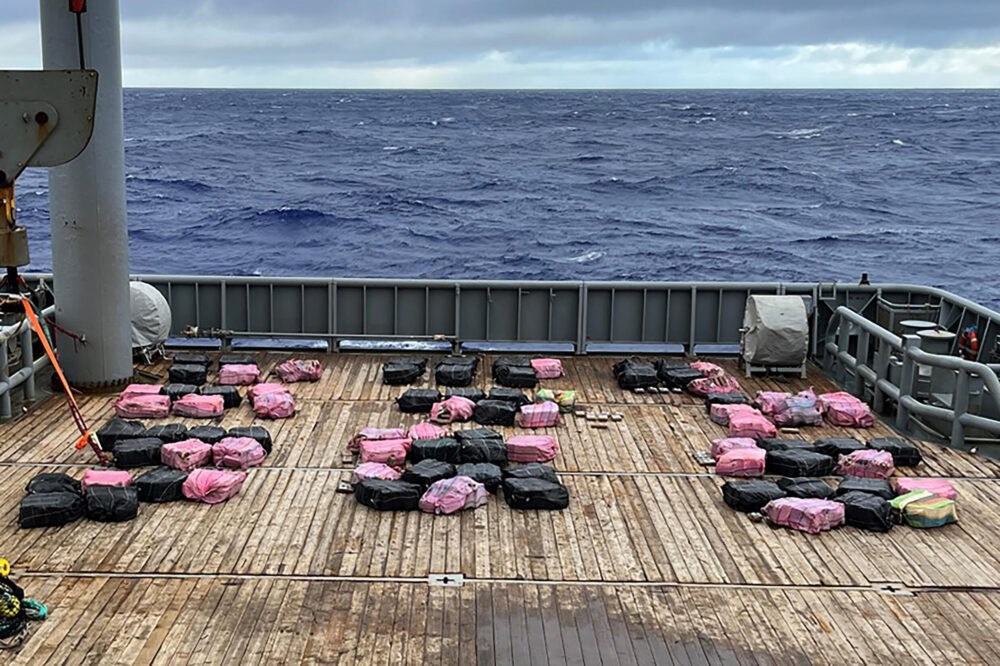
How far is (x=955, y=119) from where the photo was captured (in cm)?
14400

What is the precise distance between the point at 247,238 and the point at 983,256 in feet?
115

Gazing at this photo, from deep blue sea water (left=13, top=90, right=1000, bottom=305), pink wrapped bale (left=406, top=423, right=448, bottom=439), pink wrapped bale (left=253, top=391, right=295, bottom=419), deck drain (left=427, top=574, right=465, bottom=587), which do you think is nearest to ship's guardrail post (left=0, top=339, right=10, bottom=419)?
pink wrapped bale (left=253, top=391, right=295, bottom=419)

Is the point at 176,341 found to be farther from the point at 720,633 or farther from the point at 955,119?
the point at 955,119

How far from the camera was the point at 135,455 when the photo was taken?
13.9m

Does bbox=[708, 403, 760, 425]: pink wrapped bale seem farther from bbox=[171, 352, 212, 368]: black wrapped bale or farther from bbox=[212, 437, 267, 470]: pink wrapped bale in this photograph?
bbox=[171, 352, 212, 368]: black wrapped bale

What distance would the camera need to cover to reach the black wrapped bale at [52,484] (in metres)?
12.6

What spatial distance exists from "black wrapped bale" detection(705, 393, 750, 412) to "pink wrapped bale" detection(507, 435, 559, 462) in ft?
11.2

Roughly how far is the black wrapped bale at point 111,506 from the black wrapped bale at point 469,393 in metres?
5.76

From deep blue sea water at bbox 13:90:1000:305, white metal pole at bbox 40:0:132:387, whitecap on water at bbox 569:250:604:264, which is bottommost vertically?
whitecap on water at bbox 569:250:604:264

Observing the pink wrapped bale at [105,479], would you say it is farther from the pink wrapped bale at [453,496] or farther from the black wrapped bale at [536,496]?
the black wrapped bale at [536,496]

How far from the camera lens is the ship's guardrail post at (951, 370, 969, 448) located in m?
15.1

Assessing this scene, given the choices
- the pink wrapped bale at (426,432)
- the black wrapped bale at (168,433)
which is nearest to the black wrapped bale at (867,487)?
the pink wrapped bale at (426,432)

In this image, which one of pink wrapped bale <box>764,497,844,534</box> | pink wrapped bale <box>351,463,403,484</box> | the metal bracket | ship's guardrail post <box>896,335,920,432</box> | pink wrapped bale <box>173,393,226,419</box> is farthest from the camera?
pink wrapped bale <box>173,393,226,419</box>

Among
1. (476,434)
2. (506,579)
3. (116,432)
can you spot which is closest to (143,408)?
(116,432)
